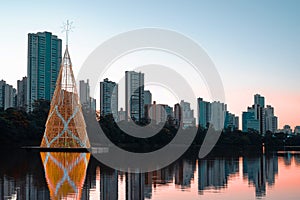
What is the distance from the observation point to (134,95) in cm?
7469

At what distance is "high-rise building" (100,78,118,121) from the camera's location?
79.3m

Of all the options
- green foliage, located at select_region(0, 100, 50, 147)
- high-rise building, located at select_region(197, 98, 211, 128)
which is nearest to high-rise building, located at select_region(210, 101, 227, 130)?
high-rise building, located at select_region(197, 98, 211, 128)

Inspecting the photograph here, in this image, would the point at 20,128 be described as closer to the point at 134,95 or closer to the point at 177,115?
the point at 134,95

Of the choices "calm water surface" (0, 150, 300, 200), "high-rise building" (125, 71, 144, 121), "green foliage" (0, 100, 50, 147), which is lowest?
"calm water surface" (0, 150, 300, 200)

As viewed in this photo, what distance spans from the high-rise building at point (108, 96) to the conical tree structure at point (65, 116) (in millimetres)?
42677

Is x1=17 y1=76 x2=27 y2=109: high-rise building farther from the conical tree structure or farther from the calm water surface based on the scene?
the calm water surface

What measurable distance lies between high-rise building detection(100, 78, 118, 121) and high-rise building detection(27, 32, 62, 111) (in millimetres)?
10072

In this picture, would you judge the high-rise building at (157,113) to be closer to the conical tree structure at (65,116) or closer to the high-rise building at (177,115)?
the high-rise building at (177,115)

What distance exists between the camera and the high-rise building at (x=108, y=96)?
79.3 metres

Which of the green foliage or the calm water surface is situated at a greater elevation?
the green foliage

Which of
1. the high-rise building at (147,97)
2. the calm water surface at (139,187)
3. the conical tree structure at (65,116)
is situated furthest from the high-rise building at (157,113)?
the calm water surface at (139,187)

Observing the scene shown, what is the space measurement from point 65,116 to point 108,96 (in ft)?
151

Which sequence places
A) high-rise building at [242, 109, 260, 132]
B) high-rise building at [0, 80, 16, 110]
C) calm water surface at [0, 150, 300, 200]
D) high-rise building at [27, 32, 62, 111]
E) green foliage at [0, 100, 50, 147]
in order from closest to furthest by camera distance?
1. calm water surface at [0, 150, 300, 200]
2. green foliage at [0, 100, 50, 147]
3. high-rise building at [27, 32, 62, 111]
4. high-rise building at [0, 80, 16, 110]
5. high-rise building at [242, 109, 260, 132]

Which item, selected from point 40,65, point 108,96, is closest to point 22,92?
point 40,65
